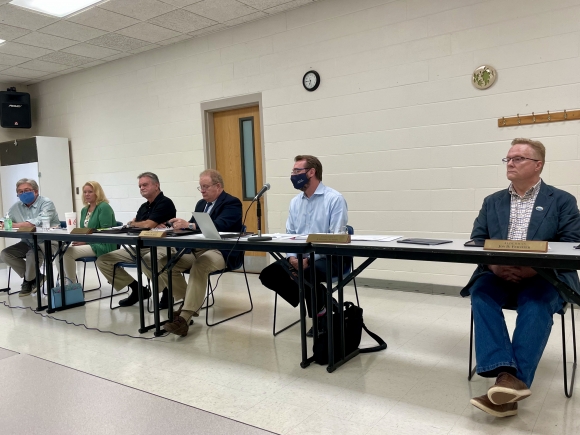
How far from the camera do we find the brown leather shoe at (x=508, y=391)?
1.66 metres

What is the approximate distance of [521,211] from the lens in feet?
7.02

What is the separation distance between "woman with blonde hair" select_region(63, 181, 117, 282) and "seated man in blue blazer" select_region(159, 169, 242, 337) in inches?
30.3

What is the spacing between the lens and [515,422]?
1.76 metres

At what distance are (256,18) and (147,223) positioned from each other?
7.90 feet

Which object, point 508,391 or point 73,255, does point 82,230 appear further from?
point 508,391

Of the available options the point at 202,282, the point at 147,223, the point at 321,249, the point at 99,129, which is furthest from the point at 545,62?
the point at 99,129

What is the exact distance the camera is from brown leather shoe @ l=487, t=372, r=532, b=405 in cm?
166

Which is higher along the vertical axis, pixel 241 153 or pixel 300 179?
pixel 241 153

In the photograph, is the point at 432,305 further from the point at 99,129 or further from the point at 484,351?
the point at 99,129

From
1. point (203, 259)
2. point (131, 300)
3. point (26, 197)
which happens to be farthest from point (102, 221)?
point (203, 259)

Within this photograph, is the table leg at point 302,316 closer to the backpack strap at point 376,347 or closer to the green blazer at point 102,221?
the backpack strap at point 376,347

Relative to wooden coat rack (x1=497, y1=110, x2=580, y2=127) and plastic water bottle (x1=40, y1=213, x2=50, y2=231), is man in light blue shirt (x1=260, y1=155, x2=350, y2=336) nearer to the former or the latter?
wooden coat rack (x1=497, y1=110, x2=580, y2=127)

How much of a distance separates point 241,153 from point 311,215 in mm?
2337

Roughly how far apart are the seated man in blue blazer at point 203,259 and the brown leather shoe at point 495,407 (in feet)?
5.20
